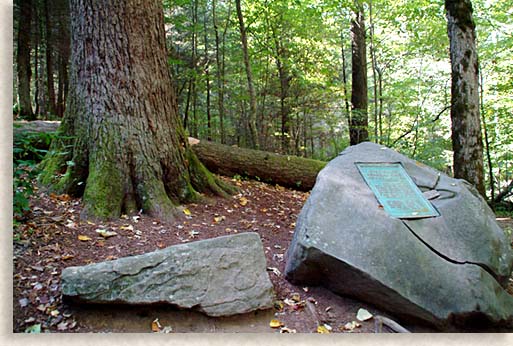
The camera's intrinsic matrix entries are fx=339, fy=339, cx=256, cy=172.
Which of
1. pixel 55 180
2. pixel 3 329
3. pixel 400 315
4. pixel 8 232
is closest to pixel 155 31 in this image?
pixel 55 180

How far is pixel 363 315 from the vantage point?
2105 millimetres

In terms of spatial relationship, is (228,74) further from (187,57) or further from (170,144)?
(170,144)

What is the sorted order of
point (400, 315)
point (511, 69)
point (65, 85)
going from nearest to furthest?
point (400, 315)
point (511, 69)
point (65, 85)

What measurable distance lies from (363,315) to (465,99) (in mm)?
2701

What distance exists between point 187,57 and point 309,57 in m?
3.41

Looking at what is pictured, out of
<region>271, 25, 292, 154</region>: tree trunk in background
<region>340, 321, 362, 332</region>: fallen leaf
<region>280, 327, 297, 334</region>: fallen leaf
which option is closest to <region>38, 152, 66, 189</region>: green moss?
<region>280, 327, 297, 334</region>: fallen leaf

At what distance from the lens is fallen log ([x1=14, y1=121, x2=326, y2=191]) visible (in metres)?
4.89

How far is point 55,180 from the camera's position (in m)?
3.00

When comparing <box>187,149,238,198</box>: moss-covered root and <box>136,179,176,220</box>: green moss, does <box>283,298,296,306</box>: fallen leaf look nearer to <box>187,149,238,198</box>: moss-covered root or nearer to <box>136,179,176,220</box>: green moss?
<box>136,179,176,220</box>: green moss

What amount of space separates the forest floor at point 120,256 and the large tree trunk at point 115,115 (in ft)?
0.62

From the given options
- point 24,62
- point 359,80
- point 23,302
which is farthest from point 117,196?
point 359,80

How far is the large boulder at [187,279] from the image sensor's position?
6.01 feet

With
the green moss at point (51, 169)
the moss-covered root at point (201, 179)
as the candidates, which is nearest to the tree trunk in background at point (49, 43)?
the green moss at point (51, 169)

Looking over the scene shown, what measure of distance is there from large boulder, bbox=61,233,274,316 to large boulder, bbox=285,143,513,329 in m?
0.38
